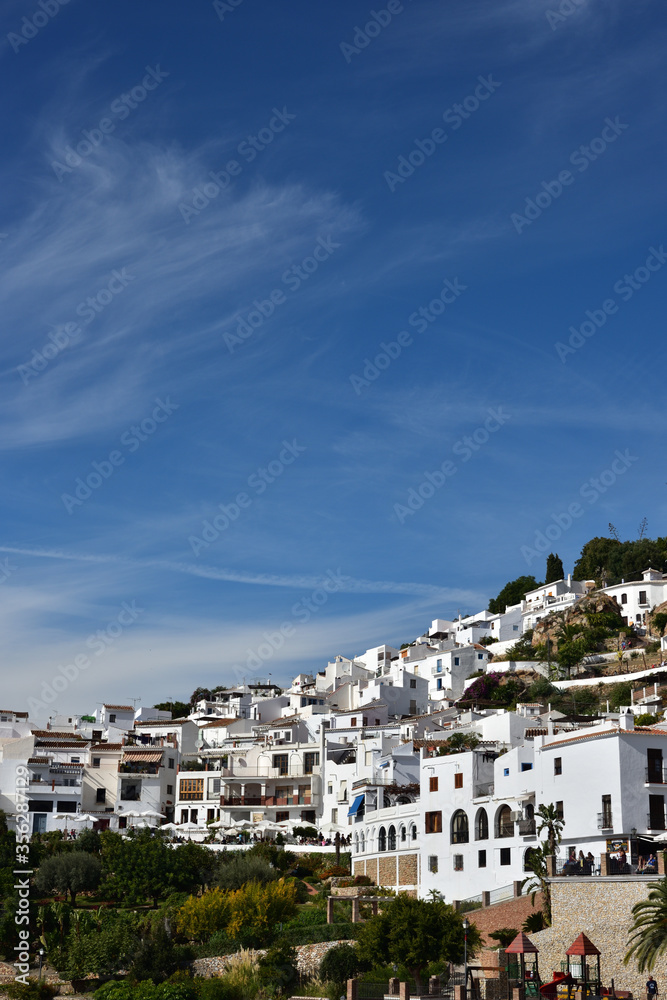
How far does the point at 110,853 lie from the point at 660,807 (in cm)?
3385

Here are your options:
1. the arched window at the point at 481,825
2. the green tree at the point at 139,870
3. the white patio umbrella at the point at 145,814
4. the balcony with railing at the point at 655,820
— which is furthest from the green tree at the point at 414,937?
the white patio umbrella at the point at 145,814

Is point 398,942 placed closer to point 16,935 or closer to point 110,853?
point 16,935

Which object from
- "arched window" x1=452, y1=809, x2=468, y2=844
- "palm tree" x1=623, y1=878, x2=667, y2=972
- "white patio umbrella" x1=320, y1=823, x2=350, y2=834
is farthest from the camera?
"white patio umbrella" x1=320, y1=823, x2=350, y2=834

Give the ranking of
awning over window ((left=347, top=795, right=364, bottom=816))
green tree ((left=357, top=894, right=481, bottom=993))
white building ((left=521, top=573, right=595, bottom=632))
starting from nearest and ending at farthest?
green tree ((left=357, top=894, right=481, bottom=993)) < awning over window ((left=347, top=795, right=364, bottom=816)) < white building ((left=521, top=573, right=595, bottom=632))

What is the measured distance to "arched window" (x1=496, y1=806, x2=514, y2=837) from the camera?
5116 centimetres

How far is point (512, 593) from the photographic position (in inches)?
5502

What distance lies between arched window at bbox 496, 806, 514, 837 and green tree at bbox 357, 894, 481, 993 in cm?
899

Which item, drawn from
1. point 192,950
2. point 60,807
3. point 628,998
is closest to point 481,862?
point 192,950

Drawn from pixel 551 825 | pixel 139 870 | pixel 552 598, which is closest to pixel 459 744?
pixel 551 825

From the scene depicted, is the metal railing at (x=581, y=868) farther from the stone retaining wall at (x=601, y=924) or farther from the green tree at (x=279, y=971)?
the green tree at (x=279, y=971)

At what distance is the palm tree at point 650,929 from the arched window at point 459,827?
61.3 ft

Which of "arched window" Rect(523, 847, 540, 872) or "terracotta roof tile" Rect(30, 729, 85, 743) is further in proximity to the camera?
"terracotta roof tile" Rect(30, 729, 85, 743)

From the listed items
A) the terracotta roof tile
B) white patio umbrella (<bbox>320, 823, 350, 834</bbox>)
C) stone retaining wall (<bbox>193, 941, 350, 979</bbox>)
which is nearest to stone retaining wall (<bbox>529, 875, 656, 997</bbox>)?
stone retaining wall (<bbox>193, 941, 350, 979</bbox>)

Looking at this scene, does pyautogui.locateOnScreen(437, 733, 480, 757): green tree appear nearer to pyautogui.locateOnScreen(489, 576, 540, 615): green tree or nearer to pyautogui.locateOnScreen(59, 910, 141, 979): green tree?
pyautogui.locateOnScreen(59, 910, 141, 979): green tree
